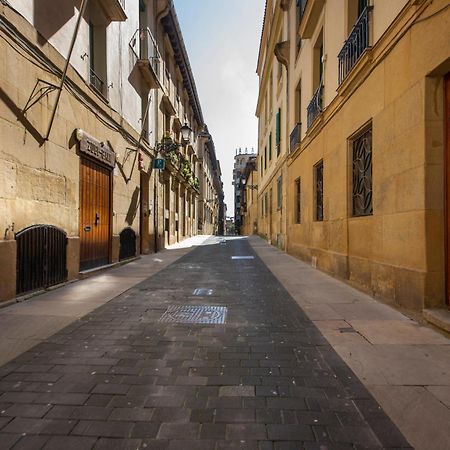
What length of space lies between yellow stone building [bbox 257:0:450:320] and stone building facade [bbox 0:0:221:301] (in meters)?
5.35

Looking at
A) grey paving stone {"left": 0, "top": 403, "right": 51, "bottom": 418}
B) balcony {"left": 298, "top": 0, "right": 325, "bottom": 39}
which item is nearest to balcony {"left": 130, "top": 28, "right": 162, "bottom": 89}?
balcony {"left": 298, "top": 0, "right": 325, "bottom": 39}

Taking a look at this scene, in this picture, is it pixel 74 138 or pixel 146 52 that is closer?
pixel 74 138

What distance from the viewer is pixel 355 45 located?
693 cm

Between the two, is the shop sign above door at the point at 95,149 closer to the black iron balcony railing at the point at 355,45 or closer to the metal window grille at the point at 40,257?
the metal window grille at the point at 40,257

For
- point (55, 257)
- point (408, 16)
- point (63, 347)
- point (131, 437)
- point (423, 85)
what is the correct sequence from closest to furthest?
point (131, 437), point (63, 347), point (423, 85), point (408, 16), point (55, 257)

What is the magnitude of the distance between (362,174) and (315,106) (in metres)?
4.19

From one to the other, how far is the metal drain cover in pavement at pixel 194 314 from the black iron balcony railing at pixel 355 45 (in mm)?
5310

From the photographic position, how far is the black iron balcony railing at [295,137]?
41.9 ft

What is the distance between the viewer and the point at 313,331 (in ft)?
13.4

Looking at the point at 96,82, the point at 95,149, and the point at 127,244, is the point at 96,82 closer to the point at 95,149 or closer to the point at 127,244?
the point at 95,149

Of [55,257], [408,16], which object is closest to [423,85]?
[408,16]

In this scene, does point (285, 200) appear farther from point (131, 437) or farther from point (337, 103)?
point (131, 437)

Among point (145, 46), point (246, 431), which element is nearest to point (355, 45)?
point (246, 431)

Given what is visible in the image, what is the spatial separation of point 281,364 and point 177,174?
18871 mm
